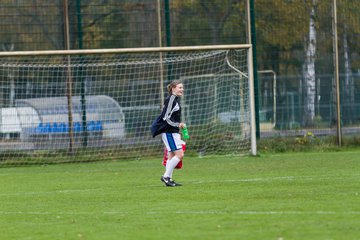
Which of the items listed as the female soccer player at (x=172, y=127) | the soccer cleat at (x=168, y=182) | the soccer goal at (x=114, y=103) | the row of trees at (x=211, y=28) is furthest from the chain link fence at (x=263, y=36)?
the soccer cleat at (x=168, y=182)

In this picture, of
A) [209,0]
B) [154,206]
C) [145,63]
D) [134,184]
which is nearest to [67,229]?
[154,206]

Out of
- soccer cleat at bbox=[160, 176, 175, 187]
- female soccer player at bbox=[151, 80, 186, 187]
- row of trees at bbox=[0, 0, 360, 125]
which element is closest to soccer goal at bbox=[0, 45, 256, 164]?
row of trees at bbox=[0, 0, 360, 125]

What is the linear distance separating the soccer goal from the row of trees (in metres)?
0.59

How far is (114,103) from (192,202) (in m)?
12.2

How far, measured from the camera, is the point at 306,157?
22.8m

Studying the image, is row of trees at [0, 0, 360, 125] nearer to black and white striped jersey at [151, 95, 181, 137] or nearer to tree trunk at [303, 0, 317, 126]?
tree trunk at [303, 0, 317, 126]

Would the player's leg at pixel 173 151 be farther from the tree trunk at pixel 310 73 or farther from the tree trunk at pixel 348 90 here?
the tree trunk at pixel 348 90

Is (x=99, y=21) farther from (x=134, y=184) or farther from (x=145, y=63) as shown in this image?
(x=134, y=184)

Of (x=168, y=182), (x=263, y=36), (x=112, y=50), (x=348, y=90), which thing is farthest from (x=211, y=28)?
(x=168, y=182)

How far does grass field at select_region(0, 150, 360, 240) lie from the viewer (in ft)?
33.7

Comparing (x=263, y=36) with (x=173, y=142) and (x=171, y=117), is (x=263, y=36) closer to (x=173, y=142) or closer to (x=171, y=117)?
(x=171, y=117)

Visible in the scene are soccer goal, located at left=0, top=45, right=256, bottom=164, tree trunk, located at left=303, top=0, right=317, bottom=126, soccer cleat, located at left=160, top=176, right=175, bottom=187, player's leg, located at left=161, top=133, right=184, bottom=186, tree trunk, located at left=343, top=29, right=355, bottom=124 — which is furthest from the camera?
tree trunk, located at left=343, top=29, right=355, bottom=124

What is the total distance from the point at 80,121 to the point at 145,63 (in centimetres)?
229

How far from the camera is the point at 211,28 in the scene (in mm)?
26062
